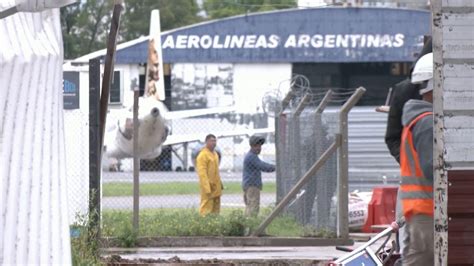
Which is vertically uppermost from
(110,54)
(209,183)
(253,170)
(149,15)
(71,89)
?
(149,15)

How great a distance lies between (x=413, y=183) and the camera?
344 inches

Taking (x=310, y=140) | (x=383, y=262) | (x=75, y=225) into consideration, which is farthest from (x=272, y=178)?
(x=383, y=262)

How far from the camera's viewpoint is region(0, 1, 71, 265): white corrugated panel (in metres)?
7.05

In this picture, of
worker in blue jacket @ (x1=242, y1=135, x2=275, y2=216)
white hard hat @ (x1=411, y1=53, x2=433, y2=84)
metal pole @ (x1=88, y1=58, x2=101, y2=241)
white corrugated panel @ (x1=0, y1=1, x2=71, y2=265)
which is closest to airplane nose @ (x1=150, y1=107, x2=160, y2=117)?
worker in blue jacket @ (x1=242, y1=135, x2=275, y2=216)

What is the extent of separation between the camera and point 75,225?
41.6ft

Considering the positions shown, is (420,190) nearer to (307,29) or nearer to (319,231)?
(319,231)

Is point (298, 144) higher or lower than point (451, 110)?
lower

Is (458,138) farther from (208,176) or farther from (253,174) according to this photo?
(208,176)

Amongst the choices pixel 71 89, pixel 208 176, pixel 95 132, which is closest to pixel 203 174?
pixel 208 176

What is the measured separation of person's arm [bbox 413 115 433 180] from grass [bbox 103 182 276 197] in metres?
22.6

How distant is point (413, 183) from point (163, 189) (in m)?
27.8

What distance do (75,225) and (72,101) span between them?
667 centimetres

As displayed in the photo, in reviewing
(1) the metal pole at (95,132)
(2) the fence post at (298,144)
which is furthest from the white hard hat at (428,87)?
(2) the fence post at (298,144)

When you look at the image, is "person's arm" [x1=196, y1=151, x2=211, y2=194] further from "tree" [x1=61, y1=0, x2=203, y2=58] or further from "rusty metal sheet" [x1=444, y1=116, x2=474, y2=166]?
"tree" [x1=61, y1=0, x2=203, y2=58]
